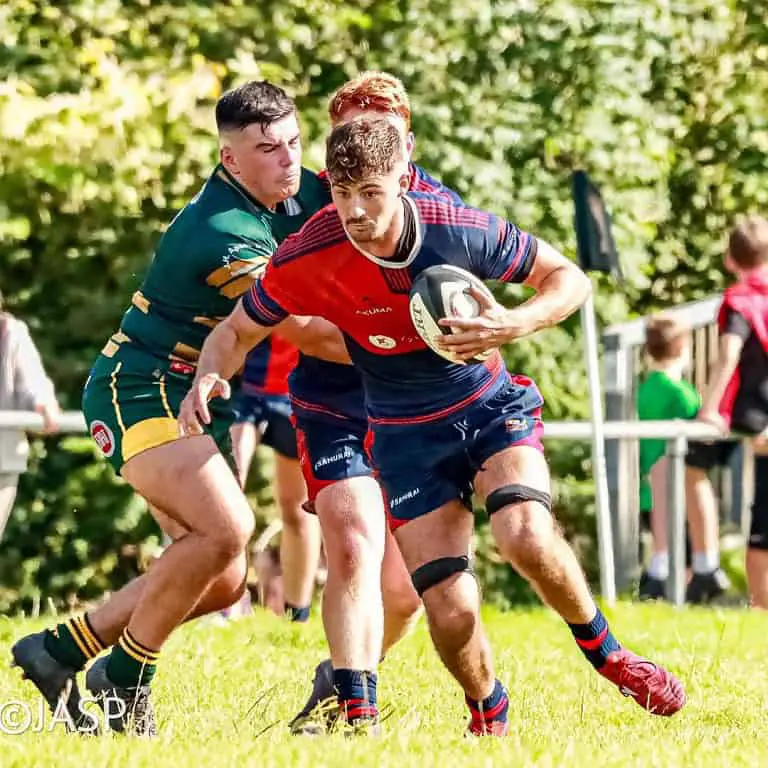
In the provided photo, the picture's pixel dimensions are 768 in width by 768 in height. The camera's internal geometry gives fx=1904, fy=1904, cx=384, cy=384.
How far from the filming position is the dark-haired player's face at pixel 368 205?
5.29m

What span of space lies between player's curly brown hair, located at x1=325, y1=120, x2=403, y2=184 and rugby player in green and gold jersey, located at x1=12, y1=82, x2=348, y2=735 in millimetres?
758

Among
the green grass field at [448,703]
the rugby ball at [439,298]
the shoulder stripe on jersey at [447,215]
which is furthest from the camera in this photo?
the shoulder stripe on jersey at [447,215]

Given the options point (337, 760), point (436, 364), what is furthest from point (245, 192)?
point (337, 760)

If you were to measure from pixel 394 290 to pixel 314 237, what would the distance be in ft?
0.92

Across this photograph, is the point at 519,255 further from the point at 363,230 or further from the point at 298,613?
the point at 298,613

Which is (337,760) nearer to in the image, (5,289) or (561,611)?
(561,611)

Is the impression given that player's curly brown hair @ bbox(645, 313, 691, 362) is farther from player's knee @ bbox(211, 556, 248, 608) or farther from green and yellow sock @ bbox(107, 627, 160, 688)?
green and yellow sock @ bbox(107, 627, 160, 688)

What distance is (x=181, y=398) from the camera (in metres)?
6.21

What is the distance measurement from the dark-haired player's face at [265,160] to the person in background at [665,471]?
18.0 feet

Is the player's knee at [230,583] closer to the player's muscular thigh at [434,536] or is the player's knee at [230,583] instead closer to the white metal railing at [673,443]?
the player's muscular thigh at [434,536]

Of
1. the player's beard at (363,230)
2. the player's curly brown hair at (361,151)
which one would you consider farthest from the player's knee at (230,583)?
the player's curly brown hair at (361,151)

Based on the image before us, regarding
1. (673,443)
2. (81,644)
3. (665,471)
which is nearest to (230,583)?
(81,644)

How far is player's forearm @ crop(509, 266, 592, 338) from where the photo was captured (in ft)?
17.5

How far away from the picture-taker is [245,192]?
6156mm
